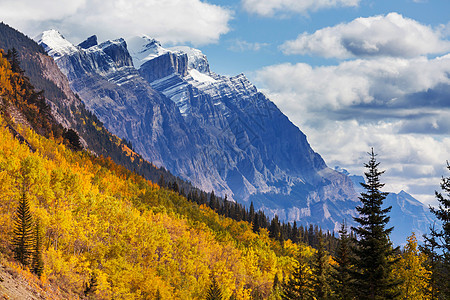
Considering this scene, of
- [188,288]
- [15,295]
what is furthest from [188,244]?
[15,295]

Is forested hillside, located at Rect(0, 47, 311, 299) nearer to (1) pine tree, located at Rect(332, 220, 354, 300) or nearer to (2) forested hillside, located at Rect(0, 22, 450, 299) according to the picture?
(2) forested hillside, located at Rect(0, 22, 450, 299)

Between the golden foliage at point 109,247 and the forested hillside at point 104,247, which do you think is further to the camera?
the golden foliage at point 109,247

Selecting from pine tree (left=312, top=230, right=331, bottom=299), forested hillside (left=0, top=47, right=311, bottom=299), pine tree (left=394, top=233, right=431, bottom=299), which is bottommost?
forested hillside (left=0, top=47, right=311, bottom=299)

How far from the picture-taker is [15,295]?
39.8m

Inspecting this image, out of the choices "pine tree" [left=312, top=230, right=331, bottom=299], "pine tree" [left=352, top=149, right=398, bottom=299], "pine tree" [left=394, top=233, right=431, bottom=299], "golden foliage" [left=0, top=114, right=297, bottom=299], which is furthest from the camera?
"golden foliage" [left=0, top=114, right=297, bottom=299]

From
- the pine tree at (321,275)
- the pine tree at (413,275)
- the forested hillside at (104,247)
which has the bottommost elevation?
the forested hillside at (104,247)

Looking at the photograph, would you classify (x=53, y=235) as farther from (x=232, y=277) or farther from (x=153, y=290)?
(x=232, y=277)

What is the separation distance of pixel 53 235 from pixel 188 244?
1420 inches

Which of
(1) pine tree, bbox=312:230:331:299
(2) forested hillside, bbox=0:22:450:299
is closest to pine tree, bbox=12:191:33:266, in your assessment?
(2) forested hillside, bbox=0:22:450:299

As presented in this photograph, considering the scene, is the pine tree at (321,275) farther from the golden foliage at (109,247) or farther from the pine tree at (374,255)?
the golden foliage at (109,247)

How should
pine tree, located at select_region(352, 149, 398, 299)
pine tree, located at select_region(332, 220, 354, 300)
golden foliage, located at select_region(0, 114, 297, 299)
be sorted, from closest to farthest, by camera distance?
pine tree, located at select_region(352, 149, 398, 299), pine tree, located at select_region(332, 220, 354, 300), golden foliage, located at select_region(0, 114, 297, 299)

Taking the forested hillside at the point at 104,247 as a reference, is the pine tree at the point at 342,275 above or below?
above

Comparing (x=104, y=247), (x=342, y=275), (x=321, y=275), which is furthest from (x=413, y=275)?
(x=104, y=247)

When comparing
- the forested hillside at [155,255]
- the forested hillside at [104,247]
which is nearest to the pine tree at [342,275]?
the forested hillside at [155,255]
